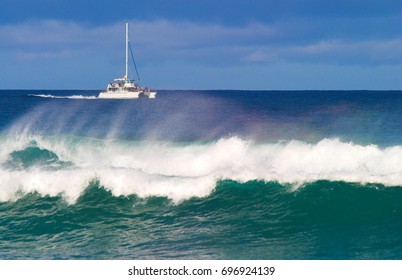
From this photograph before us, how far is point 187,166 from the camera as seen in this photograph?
18.6 meters

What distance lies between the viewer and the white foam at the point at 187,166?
1475cm

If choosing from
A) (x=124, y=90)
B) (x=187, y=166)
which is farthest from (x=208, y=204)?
(x=124, y=90)

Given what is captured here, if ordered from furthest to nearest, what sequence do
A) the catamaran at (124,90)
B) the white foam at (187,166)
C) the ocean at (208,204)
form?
the catamaran at (124,90)
the white foam at (187,166)
the ocean at (208,204)

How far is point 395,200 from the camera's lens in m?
13.1

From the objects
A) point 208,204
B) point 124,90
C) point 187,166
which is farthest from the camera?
point 124,90

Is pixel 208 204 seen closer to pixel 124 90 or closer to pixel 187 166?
pixel 187 166

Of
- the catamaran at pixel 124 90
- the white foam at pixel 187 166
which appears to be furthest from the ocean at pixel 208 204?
the catamaran at pixel 124 90

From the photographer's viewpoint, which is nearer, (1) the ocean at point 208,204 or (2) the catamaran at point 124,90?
(1) the ocean at point 208,204

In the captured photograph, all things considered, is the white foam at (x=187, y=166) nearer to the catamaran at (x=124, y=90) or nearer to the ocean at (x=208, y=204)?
the ocean at (x=208, y=204)

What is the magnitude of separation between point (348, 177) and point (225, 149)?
612 centimetres

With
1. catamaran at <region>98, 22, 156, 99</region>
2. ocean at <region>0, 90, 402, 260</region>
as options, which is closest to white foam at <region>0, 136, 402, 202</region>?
ocean at <region>0, 90, 402, 260</region>
